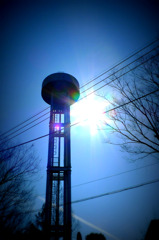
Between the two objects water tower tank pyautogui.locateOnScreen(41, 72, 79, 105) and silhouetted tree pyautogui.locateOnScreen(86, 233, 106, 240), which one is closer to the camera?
water tower tank pyautogui.locateOnScreen(41, 72, 79, 105)

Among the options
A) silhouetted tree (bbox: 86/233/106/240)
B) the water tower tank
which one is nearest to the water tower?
the water tower tank

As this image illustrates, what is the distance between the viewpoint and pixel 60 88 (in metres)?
16.9

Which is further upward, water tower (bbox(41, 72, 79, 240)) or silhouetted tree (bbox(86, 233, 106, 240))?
water tower (bbox(41, 72, 79, 240))

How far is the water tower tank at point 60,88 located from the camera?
16250 mm

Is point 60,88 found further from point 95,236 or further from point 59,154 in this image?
point 95,236

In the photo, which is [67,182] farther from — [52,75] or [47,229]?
[52,75]

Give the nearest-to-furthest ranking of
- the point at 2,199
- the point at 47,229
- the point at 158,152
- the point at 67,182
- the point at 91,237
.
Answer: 1. the point at 158,152
2. the point at 2,199
3. the point at 47,229
4. the point at 67,182
5. the point at 91,237

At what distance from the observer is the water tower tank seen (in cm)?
1625

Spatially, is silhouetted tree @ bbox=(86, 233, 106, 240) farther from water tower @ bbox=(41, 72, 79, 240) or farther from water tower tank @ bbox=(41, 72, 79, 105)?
water tower tank @ bbox=(41, 72, 79, 105)

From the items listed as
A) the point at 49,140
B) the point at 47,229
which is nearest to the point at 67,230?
the point at 47,229

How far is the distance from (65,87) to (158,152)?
13.5 m

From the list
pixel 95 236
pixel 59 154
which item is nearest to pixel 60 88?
pixel 59 154

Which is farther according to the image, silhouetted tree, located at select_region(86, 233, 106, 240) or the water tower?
silhouetted tree, located at select_region(86, 233, 106, 240)

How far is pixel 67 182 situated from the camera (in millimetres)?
13062
